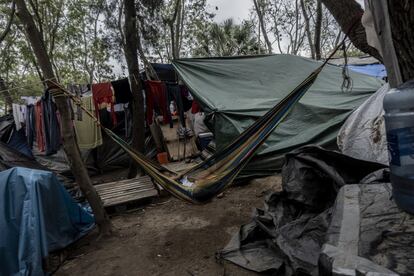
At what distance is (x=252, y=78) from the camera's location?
4000 millimetres

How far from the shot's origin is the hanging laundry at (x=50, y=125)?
3.76 m

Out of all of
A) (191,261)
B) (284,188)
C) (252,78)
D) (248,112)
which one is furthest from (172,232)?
→ (252,78)

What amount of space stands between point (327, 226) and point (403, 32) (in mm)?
912

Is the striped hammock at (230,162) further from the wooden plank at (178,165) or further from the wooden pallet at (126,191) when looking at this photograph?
the wooden plank at (178,165)

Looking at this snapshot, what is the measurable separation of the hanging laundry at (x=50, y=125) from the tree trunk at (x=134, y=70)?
106 centimetres

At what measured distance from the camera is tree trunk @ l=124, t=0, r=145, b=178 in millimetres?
3838

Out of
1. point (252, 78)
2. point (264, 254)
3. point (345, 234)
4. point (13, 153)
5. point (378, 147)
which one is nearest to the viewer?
point (345, 234)

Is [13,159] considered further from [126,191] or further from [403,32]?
[403,32]

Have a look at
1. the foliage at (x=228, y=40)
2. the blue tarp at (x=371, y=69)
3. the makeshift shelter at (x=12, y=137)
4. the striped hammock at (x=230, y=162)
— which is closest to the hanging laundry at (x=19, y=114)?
the makeshift shelter at (x=12, y=137)

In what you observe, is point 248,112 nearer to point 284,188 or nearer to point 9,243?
point 284,188

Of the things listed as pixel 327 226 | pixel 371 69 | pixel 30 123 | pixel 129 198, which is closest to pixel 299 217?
pixel 327 226

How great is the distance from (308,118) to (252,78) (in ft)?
3.29

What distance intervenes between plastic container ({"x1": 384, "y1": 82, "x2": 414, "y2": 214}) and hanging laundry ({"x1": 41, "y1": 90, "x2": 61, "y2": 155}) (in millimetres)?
3806

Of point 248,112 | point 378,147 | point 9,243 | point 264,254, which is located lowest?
point 264,254
